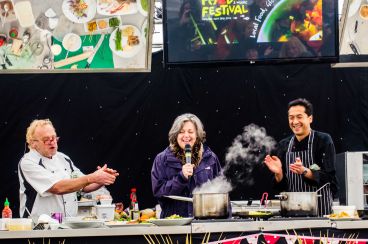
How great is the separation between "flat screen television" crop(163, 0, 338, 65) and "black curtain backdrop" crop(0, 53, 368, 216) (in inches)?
137

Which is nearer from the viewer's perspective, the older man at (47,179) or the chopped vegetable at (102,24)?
the older man at (47,179)

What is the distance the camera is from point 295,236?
4.22 m

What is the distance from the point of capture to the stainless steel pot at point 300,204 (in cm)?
441

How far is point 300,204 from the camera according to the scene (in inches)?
174

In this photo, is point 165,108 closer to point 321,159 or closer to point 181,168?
point 321,159

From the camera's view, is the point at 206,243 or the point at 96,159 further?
the point at 96,159

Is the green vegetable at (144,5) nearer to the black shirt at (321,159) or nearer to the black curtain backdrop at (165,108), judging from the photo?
the black shirt at (321,159)

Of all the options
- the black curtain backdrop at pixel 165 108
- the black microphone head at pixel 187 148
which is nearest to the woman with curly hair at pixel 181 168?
the black microphone head at pixel 187 148

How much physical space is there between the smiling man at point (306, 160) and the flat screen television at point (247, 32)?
48 centimetres

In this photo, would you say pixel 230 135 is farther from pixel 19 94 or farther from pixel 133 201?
pixel 19 94

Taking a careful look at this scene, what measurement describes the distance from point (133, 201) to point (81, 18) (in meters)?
2.86

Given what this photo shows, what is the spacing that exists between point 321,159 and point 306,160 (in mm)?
130

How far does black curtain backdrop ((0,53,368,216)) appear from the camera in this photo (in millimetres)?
9383

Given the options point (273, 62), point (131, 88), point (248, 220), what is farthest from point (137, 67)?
point (131, 88)
